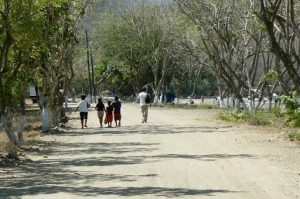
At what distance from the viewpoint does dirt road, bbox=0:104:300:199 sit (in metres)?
11.7

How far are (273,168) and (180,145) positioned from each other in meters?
6.38

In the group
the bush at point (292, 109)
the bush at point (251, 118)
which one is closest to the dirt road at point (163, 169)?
the bush at point (292, 109)

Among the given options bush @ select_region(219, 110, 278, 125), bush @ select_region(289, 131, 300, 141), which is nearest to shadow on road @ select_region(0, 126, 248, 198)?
bush @ select_region(289, 131, 300, 141)

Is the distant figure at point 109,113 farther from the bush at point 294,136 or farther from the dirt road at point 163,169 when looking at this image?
the bush at point 294,136

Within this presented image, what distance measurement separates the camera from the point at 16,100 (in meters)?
21.0

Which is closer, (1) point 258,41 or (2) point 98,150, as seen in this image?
(2) point 98,150

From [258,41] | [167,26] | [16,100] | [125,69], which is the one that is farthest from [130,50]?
[16,100]

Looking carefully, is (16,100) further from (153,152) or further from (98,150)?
(153,152)

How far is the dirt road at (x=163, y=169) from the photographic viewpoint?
38.3 ft

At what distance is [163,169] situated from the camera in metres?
14.7

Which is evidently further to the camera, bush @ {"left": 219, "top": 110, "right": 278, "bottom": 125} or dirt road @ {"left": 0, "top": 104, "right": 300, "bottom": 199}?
bush @ {"left": 219, "top": 110, "right": 278, "bottom": 125}

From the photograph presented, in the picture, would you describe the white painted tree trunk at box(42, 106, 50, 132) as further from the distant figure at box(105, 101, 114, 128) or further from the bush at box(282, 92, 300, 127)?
the bush at box(282, 92, 300, 127)

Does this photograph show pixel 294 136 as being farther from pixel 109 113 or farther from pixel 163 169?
pixel 109 113

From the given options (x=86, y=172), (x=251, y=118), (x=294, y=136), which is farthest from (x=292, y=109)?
(x=251, y=118)
